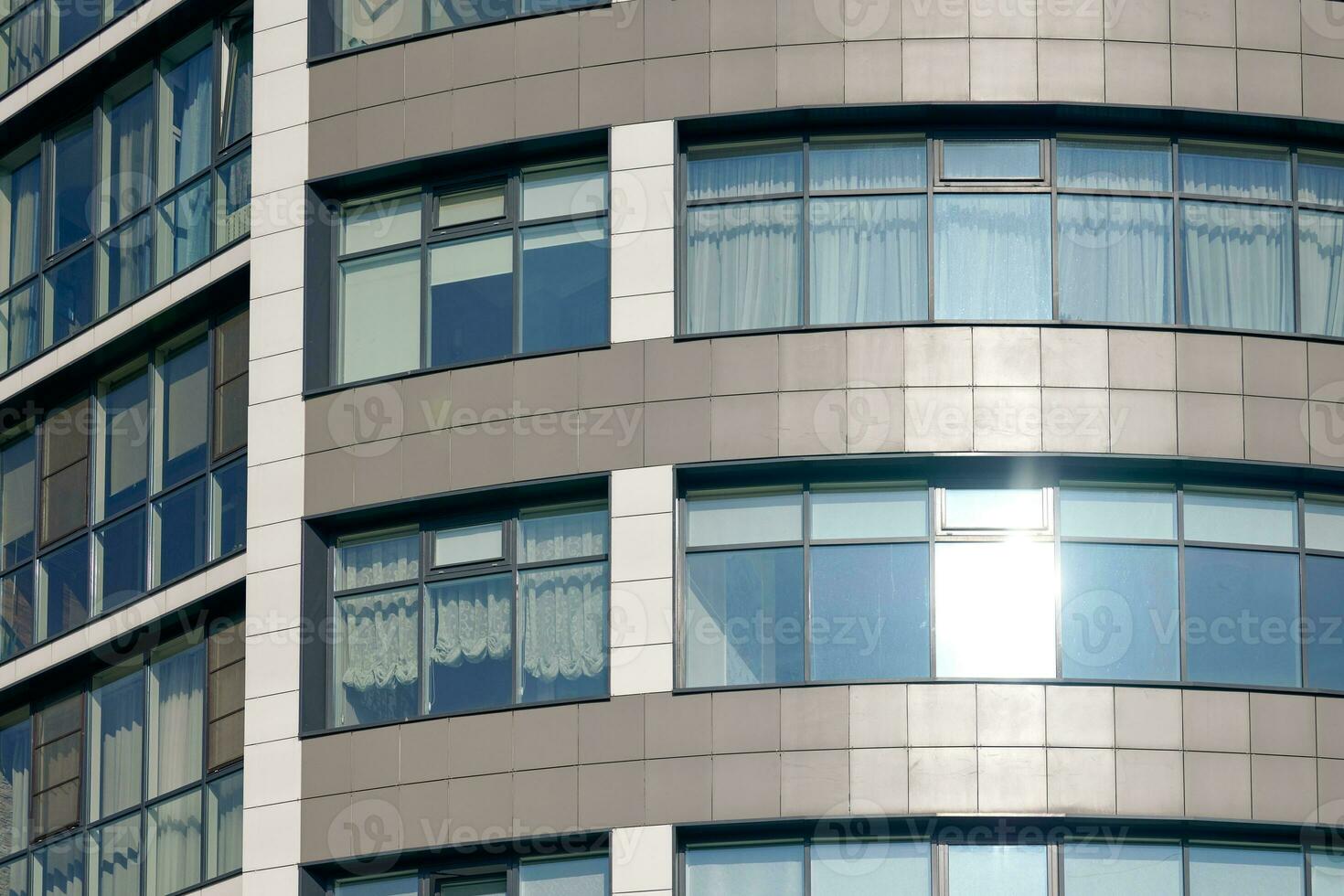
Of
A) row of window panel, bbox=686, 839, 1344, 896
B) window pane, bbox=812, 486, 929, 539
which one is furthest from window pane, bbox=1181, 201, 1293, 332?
row of window panel, bbox=686, 839, 1344, 896

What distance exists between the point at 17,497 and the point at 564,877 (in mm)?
11990

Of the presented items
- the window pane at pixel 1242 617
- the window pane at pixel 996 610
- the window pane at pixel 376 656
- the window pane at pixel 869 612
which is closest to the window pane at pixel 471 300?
the window pane at pixel 376 656

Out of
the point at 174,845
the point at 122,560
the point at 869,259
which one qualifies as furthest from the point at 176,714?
the point at 869,259

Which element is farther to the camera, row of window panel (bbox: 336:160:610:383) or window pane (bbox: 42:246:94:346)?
window pane (bbox: 42:246:94:346)

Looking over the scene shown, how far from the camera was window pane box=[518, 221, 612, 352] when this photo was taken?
99.1 feet

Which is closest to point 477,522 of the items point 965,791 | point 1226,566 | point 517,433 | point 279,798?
point 517,433

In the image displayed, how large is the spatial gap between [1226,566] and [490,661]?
8376mm

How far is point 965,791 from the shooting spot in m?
27.4

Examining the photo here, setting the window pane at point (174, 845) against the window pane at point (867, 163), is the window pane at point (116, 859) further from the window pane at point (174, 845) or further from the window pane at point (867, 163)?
the window pane at point (867, 163)

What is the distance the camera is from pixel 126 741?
3341cm

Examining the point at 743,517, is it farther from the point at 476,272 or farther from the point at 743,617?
the point at 476,272

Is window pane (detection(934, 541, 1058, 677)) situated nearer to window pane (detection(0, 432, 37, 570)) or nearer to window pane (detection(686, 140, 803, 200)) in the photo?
window pane (detection(686, 140, 803, 200))

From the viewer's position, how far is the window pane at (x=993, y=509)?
28859mm

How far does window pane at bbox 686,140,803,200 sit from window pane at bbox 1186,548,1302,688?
636cm
